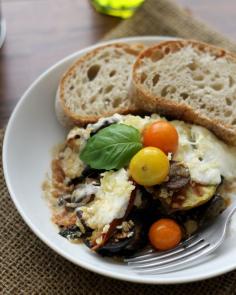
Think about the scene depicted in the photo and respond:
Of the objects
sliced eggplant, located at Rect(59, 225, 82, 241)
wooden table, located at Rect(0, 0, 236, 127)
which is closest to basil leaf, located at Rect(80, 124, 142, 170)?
sliced eggplant, located at Rect(59, 225, 82, 241)

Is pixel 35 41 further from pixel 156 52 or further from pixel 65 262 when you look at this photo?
pixel 65 262

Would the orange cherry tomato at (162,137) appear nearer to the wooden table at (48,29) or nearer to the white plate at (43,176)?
the white plate at (43,176)

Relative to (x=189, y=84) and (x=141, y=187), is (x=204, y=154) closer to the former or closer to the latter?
(x=141, y=187)

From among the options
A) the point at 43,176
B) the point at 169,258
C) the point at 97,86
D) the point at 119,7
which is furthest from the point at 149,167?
the point at 119,7

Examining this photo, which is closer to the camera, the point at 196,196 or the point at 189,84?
the point at 196,196

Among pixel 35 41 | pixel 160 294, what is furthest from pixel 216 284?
pixel 35 41
